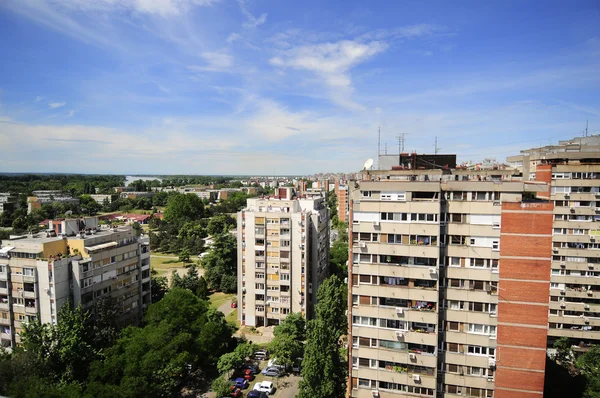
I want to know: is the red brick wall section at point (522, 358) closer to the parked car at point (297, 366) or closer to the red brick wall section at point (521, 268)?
the red brick wall section at point (521, 268)

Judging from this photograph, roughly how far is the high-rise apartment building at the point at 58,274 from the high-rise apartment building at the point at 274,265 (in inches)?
299

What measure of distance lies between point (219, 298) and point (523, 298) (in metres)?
24.8

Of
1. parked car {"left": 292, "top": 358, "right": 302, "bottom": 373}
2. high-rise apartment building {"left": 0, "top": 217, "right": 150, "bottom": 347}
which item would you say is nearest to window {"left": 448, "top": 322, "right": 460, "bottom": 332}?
parked car {"left": 292, "top": 358, "right": 302, "bottom": 373}

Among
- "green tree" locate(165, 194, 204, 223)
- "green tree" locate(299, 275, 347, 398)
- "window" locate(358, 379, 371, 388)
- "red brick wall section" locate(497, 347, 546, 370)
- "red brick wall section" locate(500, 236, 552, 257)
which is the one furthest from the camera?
"green tree" locate(165, 194, 204, 223)

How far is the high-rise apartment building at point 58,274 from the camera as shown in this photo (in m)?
16.6

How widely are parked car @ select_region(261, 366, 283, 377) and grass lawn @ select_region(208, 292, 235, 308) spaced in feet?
37.8

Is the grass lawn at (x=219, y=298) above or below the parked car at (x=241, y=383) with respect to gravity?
below

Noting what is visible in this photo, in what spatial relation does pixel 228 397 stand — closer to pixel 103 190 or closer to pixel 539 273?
pixel 539 273

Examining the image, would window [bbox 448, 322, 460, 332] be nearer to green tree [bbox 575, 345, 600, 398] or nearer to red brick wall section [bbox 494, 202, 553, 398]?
red brick wall section [bbox 494, 202, 553, 398]

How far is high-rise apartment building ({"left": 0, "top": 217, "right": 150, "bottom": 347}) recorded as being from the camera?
654 inches

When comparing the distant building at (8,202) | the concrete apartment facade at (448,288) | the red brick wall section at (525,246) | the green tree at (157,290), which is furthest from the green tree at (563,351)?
the distant building at (8,202)

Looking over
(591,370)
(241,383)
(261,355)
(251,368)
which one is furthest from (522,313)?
(261,355)

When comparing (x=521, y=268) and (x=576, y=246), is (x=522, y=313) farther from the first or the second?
(x=576, y=246)

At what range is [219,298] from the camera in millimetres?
30719
